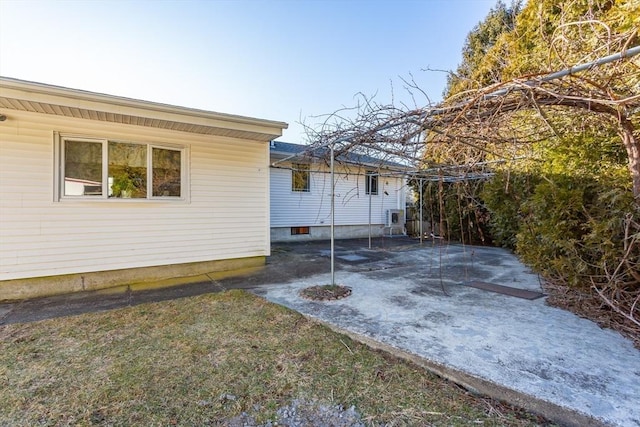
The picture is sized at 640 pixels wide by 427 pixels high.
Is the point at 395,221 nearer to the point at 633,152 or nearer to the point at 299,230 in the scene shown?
the point at 299,230

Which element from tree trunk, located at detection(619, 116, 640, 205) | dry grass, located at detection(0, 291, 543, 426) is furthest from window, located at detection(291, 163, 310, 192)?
tree trunk, located at detection(619, 116, 640, 205)

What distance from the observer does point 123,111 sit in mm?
4402

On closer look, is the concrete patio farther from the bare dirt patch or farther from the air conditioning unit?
the air conditioning unit

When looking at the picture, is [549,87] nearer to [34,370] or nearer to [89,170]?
[34,370]

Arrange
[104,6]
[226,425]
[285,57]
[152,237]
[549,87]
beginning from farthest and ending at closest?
[285,57] → [104,6] → [152,237] → [549,87] → [226,425]

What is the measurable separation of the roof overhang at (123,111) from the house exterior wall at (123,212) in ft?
0.85

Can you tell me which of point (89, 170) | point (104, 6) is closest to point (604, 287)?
point (89, 170)

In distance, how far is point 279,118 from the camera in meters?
6.05

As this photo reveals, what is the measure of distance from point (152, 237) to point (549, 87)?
19.4 feet

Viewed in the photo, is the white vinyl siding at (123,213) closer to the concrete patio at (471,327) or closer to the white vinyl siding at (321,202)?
the concrete patio at (471,327)

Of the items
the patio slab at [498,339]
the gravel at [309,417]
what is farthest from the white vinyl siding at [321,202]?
the gravel at [309,417]

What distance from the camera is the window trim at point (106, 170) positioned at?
4570 millimetres

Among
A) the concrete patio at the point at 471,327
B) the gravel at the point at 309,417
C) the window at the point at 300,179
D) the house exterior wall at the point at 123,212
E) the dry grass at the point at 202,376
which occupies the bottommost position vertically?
the gravel at the point at 309,417

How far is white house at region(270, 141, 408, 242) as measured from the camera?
1041 cm
